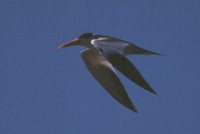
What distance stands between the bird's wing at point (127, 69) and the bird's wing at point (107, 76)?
0.61ft

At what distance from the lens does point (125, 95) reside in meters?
2.44

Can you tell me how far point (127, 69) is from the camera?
211cm

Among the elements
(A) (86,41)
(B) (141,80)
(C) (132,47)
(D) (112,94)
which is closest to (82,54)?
(A) (86,41)

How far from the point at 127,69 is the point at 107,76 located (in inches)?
30.9

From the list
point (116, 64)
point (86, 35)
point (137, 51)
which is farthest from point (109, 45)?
point (86, 35)

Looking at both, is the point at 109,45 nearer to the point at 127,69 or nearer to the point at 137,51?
the point at 127,69

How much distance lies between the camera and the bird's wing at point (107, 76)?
244 cm

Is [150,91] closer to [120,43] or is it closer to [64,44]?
[120,43]

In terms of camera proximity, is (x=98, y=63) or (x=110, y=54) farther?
(x=98, y=63)

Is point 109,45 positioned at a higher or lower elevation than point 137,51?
lower

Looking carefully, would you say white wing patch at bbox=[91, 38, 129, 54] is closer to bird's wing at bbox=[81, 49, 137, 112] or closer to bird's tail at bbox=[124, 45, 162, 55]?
bird's wing at bbox=[81, 49, 137, 112]

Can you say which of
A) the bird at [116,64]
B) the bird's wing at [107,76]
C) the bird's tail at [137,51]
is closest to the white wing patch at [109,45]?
the bird at [116,64]

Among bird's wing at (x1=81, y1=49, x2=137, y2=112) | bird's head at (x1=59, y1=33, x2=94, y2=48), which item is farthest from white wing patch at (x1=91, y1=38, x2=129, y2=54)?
bird's head at (x1=59, y1=33, x2=94, y2=48)

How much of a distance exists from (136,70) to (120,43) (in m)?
0.37
